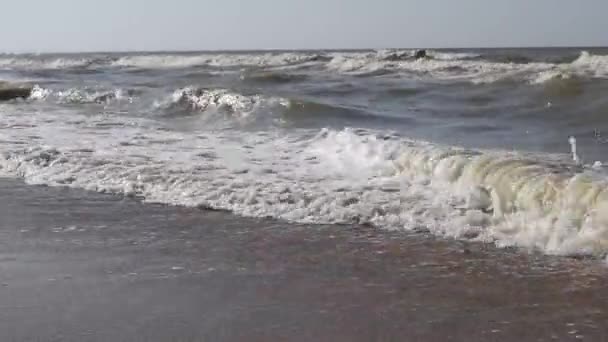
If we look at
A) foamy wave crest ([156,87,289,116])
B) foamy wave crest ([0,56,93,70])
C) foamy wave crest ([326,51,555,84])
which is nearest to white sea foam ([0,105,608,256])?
foamy wave crest ([156,87,289,116])

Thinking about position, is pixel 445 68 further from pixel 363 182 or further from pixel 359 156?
pixel 363 182

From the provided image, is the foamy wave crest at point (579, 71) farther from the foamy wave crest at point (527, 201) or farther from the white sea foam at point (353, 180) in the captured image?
the foamy wave crest at point (527, 201)

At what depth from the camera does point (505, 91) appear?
15672 mm

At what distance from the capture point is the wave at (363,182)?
438 cm

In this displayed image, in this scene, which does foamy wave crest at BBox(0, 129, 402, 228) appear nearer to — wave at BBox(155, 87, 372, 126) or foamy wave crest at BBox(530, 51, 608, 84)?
wave at BBox(155, 87, 372, 126)

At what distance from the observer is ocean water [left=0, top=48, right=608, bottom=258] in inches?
182

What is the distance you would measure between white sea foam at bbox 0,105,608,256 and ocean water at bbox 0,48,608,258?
0.6 inches

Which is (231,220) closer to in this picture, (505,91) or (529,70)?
(505,91)

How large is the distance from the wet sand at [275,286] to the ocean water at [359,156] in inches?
16.7

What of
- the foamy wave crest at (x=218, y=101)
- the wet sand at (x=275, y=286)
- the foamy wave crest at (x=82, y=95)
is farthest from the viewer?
the foamy wave crest at (x=82, y=95)

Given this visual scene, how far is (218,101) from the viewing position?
45.9 ft

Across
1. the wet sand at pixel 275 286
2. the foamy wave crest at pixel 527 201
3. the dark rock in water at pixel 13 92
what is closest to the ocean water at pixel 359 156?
the foamy wave crest at pixel 527 201

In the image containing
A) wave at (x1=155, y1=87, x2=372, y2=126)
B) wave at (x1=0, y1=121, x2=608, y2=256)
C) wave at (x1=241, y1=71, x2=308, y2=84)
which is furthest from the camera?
wave at (x1=241, y1=71, x2=308, y2=84)

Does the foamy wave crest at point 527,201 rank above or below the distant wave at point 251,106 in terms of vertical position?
below
